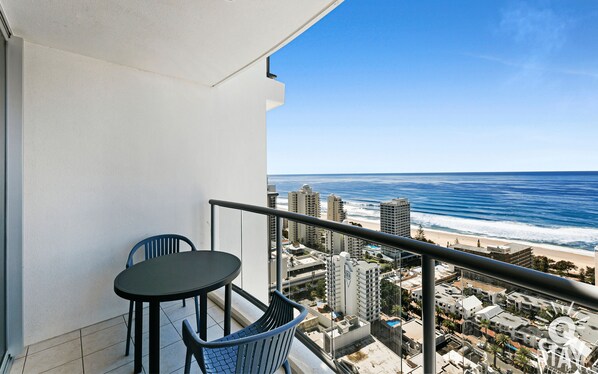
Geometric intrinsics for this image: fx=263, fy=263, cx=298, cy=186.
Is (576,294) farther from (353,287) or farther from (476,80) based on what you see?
(476,80)

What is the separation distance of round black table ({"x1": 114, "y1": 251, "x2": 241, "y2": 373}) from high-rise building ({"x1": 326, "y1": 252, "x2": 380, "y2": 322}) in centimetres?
70

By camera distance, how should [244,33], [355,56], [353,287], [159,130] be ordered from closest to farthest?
[353,287], [244,33], [159,130], [355,56]

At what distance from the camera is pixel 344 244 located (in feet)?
6.02

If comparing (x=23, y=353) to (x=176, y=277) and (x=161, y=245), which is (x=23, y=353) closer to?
(x=161, y=245)

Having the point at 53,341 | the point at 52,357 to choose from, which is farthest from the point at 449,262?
the point at 53,341

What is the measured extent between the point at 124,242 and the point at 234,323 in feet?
4.56

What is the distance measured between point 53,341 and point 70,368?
516mm

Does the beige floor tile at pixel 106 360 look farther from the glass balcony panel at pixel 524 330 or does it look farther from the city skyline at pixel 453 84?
the city skyline at pixel 453 84

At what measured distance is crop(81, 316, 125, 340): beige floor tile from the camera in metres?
2.40

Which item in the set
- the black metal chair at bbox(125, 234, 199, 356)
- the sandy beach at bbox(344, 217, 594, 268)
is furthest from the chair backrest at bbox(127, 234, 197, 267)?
the sandy beach at bbox(344, 217, 594, 268)

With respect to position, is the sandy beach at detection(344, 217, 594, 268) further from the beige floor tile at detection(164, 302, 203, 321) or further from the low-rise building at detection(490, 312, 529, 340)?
the low-rise building at detection(490, 312, 529, 340)

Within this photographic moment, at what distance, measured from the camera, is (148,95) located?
112 inches

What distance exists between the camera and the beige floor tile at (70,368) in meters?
1.91

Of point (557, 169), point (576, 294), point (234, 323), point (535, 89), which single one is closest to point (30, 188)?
point (234, 323)
